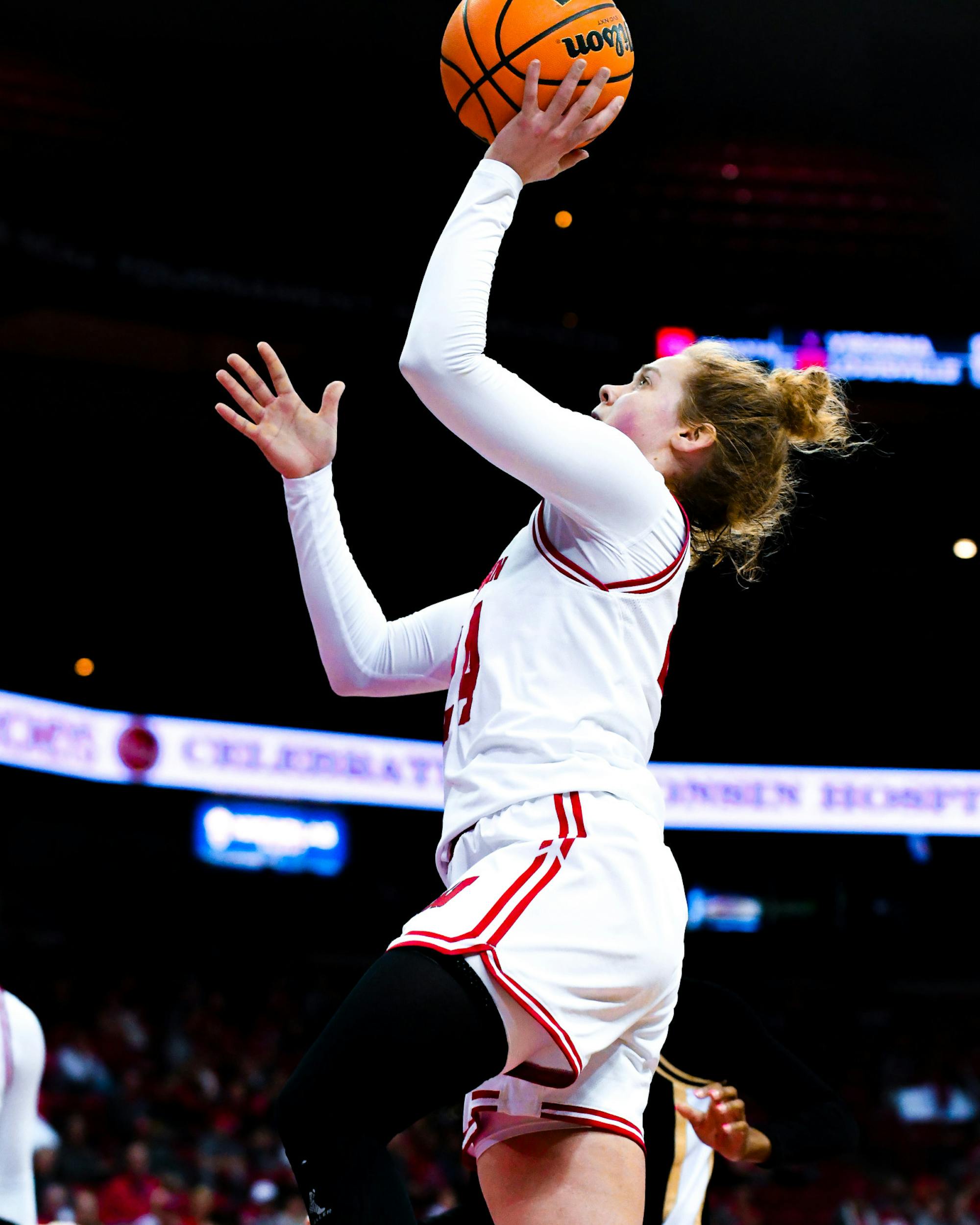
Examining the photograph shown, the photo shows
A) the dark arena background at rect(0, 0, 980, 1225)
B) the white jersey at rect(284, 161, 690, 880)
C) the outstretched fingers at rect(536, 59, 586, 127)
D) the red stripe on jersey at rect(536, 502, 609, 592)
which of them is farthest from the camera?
the dark arena background at rect(0, 0, 980, 1225)

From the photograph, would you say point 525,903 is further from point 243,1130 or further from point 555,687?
point 243,1130

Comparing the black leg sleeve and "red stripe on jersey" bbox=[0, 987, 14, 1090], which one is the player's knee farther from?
"red stripe on jersey" bbox=[0, 987, 14, 1090]

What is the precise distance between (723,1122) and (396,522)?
12899mm

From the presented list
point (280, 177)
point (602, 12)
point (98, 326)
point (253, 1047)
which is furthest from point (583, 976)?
point (280, 177)

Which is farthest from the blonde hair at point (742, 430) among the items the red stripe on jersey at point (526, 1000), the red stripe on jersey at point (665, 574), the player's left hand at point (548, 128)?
the red stripe on jersey at point (526, 1000)

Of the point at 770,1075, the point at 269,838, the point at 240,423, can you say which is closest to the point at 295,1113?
the point at 240,423

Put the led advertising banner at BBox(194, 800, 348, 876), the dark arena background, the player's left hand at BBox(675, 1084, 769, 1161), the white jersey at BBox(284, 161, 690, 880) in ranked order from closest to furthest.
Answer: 1. the white jersey at BBox(284, 161, 690, 880)
2. the player's left hand at BBox(675, 1084, 769, 1161)
3. the dark arena background
4. the led advertising banner at BBox(194, 800, 348, 876)

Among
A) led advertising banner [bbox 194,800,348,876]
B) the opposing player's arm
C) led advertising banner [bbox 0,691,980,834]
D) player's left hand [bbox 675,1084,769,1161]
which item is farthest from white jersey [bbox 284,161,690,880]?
led advertising banner [bbox 194,800,348,876]

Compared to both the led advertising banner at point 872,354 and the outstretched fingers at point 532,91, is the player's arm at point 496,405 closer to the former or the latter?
the outstretched fingers at point 532,91

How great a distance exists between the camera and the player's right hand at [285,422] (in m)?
2.70

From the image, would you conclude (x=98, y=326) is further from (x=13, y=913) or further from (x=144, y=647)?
(x=13, y=913)

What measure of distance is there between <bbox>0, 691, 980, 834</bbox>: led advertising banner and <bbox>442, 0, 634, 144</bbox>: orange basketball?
928cm

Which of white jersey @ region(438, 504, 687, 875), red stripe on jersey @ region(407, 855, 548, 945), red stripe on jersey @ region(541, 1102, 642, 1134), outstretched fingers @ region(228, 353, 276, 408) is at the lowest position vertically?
red stripe on jersey @ region(541, 1102, 642, 1134)

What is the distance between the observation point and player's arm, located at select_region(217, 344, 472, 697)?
2713 millimetres
